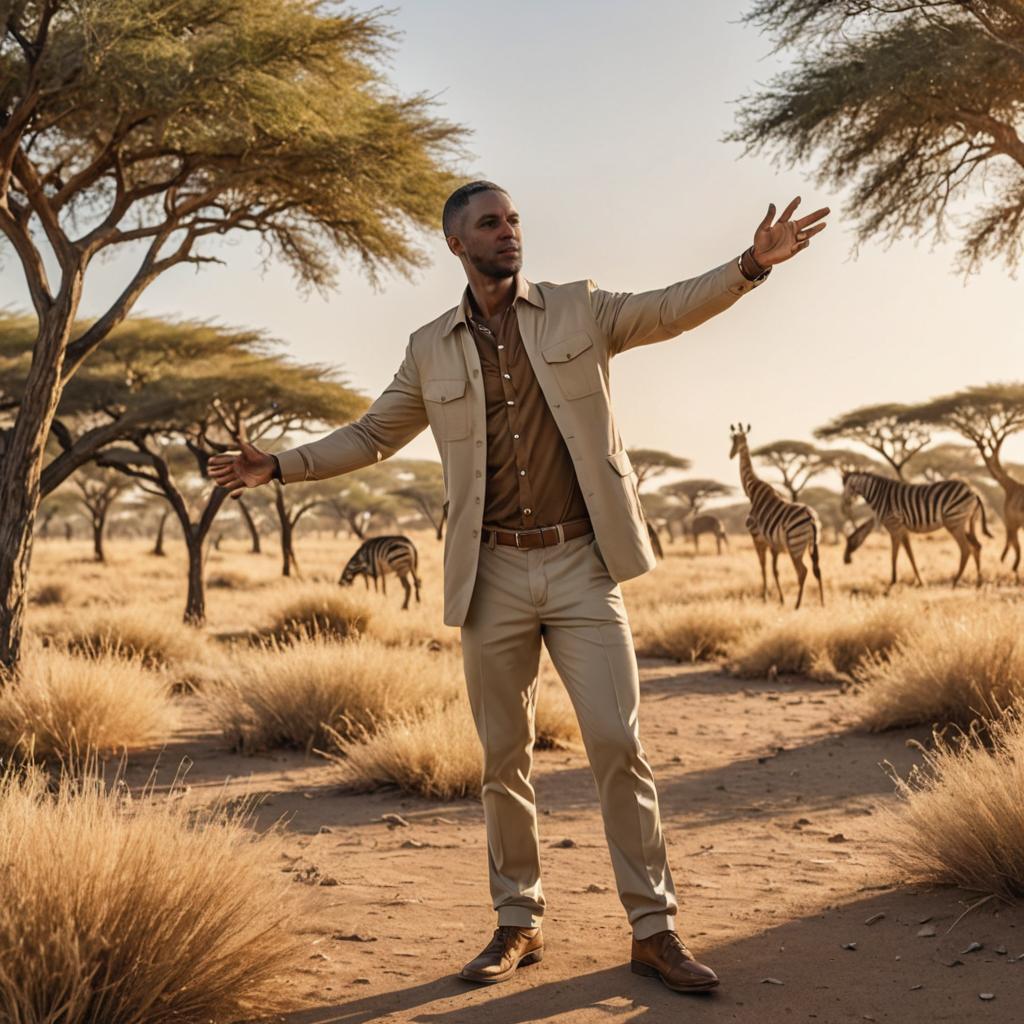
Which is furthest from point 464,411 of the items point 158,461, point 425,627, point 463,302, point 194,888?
point 158,461

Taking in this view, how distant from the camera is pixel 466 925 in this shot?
4.50 meters

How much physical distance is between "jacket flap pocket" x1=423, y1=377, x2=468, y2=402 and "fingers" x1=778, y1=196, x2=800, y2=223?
111 centimetres

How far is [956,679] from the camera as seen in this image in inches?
302

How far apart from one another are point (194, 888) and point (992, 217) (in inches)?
549

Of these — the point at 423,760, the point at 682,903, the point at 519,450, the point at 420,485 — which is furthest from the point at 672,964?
the point at 420,485

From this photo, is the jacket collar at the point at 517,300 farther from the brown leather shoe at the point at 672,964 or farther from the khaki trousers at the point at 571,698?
the brown leather shoe at the point at 672,964

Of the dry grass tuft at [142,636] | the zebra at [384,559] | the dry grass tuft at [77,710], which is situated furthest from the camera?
the zebra at [384,559]

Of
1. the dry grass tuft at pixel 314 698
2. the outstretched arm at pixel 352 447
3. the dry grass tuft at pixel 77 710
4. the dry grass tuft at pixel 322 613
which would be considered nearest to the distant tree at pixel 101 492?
the dry grass tuft at pixel 322 613

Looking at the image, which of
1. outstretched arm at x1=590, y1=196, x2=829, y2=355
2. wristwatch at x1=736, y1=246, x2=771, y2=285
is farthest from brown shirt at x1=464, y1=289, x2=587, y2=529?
wristwatch at x1=736, y1=246, x2=771, y2=285

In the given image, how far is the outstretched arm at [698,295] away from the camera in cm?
345

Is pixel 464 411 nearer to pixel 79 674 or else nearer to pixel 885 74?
pixel 79 674

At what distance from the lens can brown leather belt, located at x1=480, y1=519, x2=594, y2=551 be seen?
3711 millimetres

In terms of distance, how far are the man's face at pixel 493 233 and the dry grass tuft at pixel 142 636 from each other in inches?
374

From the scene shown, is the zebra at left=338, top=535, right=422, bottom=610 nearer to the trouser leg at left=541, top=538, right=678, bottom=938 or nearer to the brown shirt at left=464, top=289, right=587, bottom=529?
the brown shirt at left=464, top=289, right=587, bottom=529
